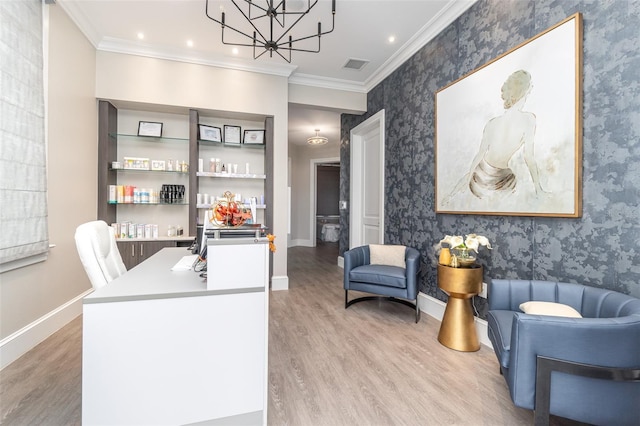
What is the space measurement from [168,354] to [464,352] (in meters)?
2.20

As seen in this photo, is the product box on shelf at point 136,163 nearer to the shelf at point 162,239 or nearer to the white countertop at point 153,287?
the shelf at point 162,239

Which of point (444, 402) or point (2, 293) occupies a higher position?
point (2, 293)

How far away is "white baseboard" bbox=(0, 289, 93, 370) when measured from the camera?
201cm

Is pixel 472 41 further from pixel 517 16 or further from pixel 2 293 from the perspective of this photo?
pixel 2 293

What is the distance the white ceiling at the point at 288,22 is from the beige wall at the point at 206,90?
0.12m

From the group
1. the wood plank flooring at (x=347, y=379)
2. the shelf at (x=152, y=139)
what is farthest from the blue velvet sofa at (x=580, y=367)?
the shelf at (x=152, y=139)

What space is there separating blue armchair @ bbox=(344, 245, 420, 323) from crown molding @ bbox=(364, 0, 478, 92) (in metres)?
2.39

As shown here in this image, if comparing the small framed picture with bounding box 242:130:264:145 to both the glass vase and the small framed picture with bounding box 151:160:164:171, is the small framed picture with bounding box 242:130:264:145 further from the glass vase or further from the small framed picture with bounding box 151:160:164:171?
the glass vase

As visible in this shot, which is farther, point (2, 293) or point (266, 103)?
point (266, 103)

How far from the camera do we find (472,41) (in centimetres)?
259

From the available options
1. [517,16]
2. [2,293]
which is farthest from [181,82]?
[517,16]

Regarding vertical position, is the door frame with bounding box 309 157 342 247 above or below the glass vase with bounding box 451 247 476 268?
above

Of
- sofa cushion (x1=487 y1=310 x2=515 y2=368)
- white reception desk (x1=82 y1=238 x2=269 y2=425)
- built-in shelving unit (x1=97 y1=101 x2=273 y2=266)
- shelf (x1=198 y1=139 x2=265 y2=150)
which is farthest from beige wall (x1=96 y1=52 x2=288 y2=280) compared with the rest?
sofa cushion (x1=487 y1=310 x2=515 y2=368)

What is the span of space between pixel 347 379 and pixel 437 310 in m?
1.54
